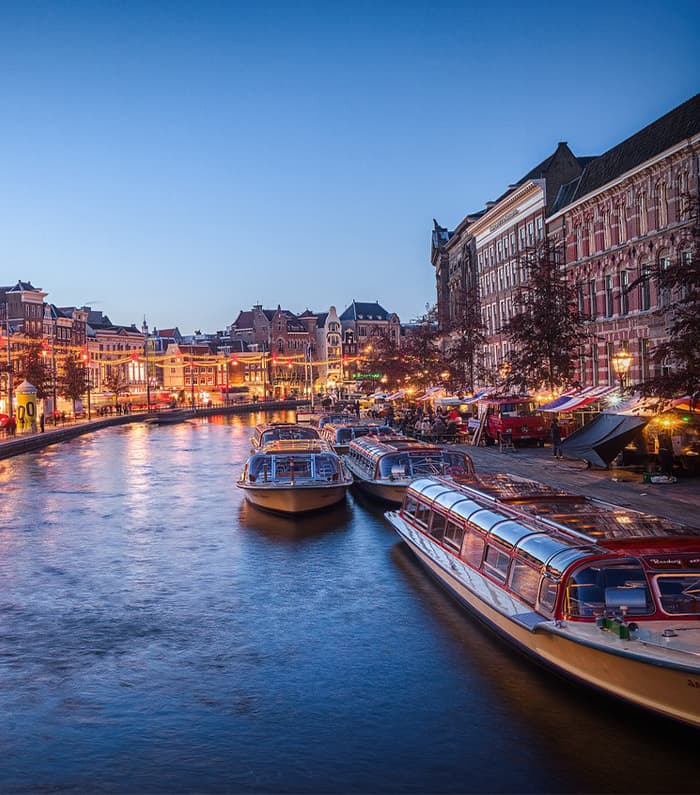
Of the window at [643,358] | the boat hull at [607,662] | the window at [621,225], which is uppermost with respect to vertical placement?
the window at [621,225]

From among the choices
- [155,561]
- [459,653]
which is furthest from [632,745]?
[155,561]

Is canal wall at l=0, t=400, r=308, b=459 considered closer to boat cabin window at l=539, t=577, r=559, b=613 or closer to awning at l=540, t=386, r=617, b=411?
awning at l=540, t=386, r=617, b=411

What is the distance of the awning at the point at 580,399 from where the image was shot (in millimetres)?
42188

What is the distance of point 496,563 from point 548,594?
288 cm

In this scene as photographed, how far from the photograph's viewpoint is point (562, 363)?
45844mm

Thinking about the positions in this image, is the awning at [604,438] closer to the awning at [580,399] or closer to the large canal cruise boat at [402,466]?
the awning at [580,399]

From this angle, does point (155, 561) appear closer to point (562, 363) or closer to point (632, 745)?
point (632, 745)

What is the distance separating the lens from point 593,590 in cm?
1416

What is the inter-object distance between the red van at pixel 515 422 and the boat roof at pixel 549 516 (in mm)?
27290

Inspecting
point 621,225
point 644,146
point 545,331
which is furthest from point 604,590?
point 644,146

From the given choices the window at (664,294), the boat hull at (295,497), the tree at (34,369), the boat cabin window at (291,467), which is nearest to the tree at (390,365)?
the tree at (34,369)

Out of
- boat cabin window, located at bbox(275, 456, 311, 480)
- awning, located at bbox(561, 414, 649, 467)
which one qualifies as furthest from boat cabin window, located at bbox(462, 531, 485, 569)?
awning, located at bbox(561, 414, 649, 467)

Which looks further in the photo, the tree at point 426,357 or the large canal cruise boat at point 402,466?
the tree at point 426,357

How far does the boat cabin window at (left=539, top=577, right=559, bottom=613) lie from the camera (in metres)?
14.6
